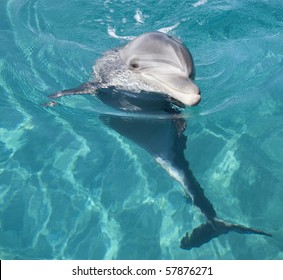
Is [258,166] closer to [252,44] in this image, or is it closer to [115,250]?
[115,250]

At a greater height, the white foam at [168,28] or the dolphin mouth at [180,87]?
the dolphin mouth at [180,87]

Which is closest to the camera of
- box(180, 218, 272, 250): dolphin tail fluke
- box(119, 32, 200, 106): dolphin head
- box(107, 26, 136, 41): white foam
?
box(119, 32, 200, 106): dolphin head

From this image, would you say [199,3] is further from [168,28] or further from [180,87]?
[180,87]

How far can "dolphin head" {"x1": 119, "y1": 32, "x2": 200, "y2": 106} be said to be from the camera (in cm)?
600

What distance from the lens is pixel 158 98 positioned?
24.5ft

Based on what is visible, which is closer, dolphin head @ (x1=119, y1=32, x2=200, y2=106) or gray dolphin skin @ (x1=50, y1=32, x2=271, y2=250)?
dolphin head @ (x1=119, y1=32, x2=200, y2=106)

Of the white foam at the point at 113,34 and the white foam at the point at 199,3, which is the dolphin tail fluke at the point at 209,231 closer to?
the white foam at the point at 113,34

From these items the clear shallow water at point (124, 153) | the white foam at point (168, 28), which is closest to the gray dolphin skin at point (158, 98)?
the clear shallow water at point (124, 153)

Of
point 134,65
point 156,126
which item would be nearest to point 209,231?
point 156,126

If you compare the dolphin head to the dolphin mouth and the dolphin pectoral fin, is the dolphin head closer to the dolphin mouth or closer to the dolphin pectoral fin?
the dolphin mouth

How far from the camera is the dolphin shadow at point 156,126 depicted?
707cm

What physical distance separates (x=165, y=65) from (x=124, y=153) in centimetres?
183

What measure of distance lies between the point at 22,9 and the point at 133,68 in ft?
20.8

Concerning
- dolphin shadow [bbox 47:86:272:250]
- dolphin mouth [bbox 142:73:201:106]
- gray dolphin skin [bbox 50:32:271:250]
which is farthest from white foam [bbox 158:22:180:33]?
dolphin mouth [bbox 142:73:201:106]
